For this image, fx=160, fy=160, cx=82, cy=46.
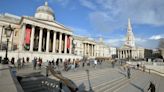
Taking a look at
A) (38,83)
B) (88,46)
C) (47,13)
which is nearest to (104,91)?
(38,83)

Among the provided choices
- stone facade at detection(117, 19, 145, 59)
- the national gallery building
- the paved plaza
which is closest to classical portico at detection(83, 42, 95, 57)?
the national gallery building

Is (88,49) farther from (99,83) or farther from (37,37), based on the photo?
(99,83)

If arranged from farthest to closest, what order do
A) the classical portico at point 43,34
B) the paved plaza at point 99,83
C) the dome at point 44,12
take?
the dome at point 44,12, the classical portico at point 43,34, the paved plaza at point 99,83

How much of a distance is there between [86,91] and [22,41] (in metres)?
31.0

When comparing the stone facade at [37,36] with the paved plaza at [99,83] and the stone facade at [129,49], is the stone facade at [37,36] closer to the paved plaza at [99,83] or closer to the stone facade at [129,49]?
the paved plaza at [99,83]

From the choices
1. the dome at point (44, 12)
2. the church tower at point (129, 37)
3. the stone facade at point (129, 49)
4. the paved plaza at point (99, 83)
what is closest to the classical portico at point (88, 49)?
the dome at point (44, 12)

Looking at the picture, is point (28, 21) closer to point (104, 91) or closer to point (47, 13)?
point (47, 13)

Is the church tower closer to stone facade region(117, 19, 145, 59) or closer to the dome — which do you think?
stone facade region(117, 19, 145, 59)

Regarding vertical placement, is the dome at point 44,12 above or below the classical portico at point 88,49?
above

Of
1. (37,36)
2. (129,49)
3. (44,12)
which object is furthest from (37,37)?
(129,49)

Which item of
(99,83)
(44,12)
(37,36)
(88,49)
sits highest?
(44,12)

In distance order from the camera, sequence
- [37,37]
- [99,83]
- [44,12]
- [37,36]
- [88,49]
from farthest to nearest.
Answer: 1. [88,49]
2. [44,12]
3. [37,36]
4. [37,37]
5. [99,83]

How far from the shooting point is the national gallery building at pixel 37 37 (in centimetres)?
3941

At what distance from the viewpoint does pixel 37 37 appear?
48031 mm
